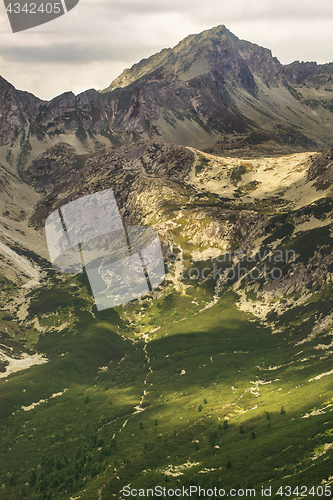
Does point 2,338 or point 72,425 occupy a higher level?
point 2,338

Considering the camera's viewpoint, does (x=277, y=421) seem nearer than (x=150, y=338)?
Yes

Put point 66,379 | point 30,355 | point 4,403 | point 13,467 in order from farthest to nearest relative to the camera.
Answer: point 30,355 → point 66,379 → point 4,403 → point 13,467

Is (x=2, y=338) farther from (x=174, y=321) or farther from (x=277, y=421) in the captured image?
(x=277, y=421)

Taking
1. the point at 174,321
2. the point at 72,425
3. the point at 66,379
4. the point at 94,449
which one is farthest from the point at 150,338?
the point at 94,449

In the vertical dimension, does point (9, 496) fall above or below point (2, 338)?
below

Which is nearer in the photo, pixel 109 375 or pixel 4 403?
pixel 4 403

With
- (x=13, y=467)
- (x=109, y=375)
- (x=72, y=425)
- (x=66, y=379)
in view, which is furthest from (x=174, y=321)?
(x=13, y=467)

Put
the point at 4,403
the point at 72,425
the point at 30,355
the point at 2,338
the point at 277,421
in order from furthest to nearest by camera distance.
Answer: the point at 2,338 < the point at 30,355 < the point at 4,403 < the point at 72,425 < the point at 277,421

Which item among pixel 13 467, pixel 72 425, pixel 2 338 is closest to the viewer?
pixel 13 467

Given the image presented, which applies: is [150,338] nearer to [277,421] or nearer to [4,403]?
[4,403]
